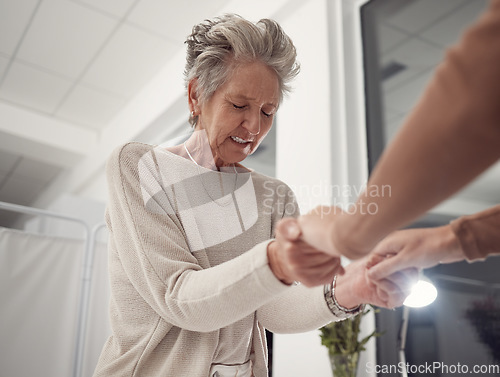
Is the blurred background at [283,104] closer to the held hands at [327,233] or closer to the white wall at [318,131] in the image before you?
the white wall at [318,131]

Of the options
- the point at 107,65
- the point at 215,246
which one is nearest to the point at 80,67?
the point at 107,65

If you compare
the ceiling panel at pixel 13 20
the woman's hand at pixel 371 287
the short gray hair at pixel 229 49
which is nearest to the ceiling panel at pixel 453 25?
the short gray hair at pixel 229 49

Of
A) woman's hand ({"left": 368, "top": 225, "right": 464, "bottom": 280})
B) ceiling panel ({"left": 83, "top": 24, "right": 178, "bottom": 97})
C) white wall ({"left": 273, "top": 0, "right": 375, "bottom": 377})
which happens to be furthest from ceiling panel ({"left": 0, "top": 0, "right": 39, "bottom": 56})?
woman's hand ({"left": 368, "top": 225, "right": 464, "bottom": 280})

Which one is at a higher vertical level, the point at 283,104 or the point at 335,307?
the point at 283,104

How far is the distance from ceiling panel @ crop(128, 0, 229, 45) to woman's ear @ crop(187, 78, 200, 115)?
1.99 m

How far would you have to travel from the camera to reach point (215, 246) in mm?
943

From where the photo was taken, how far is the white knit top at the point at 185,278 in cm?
69

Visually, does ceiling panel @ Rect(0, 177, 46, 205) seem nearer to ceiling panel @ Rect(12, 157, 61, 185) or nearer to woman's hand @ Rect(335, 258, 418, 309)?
ceiling panel @ Rect(12, 157, 61, 185)

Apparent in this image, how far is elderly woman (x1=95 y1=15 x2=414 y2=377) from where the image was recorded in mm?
687

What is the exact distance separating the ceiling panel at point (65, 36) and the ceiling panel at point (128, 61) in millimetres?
79

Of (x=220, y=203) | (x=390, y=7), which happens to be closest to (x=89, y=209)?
(x=390, y=7)

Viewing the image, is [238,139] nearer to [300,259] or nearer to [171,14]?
[300,259]

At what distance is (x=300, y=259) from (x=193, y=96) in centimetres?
57

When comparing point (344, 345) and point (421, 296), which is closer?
point (421, 296)
